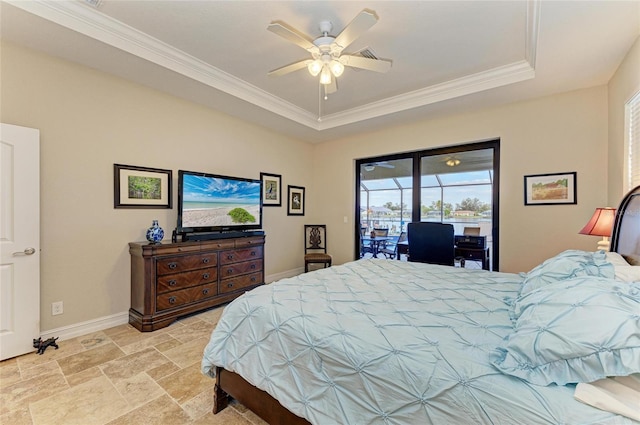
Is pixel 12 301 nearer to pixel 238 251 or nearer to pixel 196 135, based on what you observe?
pixel 238 251

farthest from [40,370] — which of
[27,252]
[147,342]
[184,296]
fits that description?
[184,296]

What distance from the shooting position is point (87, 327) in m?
2.87

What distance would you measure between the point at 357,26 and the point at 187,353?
3.01 meters

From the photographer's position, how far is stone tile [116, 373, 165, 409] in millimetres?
1860

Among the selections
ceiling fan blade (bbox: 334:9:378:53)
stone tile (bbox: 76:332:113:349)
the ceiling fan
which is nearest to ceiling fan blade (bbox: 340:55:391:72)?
the ceiling fan

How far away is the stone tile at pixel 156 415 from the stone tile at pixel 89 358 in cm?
86

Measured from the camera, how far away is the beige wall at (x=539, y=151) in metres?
3.15

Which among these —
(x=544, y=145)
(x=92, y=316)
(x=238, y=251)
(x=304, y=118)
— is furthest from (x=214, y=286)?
(x=544, y=145)

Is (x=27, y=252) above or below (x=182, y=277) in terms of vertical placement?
above

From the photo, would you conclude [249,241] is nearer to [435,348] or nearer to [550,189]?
[435,348]

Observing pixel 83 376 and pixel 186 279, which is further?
pixel 186 279

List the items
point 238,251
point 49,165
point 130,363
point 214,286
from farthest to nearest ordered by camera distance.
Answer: point 238,251
point 214,286
point 49,165
point 130,363

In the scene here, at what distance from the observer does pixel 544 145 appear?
342 cm

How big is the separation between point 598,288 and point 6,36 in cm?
438
